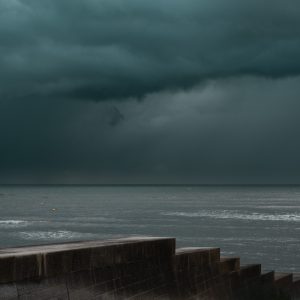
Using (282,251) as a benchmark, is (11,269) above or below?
above

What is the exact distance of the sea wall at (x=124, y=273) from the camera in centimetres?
898

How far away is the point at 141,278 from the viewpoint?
1158 centimetres

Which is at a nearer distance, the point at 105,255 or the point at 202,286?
the point at 105,255

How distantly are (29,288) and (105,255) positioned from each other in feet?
6.46

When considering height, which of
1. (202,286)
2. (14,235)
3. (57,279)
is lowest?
(14,235)

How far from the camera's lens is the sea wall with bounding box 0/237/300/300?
898cm

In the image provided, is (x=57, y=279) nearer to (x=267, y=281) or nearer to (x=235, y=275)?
(x=235, y=275)

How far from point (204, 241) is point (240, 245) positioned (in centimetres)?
475

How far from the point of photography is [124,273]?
11.1 metres

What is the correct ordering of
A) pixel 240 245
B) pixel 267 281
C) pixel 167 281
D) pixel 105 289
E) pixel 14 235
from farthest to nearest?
pixel 14 235 < pixel 240 245 < pixel 267 281 < pixel 167 281 < pixel 105 289

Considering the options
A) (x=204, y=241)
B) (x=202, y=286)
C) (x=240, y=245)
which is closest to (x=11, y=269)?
(x=202, y=286)

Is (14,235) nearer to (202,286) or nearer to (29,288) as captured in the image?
(202,286)

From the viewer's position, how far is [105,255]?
419 inches

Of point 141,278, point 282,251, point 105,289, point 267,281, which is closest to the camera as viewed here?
point 105,289
